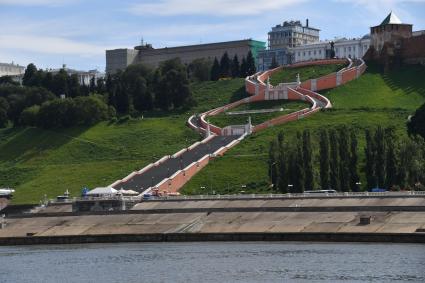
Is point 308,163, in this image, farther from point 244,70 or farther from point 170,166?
point 244,70

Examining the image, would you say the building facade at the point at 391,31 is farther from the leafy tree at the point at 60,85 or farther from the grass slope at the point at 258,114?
the leafy tree at the point at 60,85

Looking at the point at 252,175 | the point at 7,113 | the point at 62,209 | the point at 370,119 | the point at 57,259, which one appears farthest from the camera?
the point at 7,113

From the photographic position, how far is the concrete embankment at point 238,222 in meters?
70.9

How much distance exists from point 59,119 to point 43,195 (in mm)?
31609

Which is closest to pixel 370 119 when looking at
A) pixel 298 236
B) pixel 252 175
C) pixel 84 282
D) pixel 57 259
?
pixel 252 175

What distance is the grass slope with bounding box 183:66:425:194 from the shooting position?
336 feet

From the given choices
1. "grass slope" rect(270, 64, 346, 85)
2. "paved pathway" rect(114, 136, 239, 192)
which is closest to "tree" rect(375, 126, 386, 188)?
"paved pathway" rect(114, 136, 239, 192)

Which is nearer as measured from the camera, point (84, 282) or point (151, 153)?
point (84, 282)

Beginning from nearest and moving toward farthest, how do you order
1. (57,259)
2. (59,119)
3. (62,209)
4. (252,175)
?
(57,259), (62,209), (252,175), (59,119)

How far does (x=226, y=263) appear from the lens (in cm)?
6038

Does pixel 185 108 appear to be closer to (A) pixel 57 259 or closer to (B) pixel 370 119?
(B) pixel 370 119

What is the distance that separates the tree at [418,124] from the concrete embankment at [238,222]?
999 inches

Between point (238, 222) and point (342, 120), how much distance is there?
42.5 m

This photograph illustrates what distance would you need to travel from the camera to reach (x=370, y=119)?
117688 millimetres
